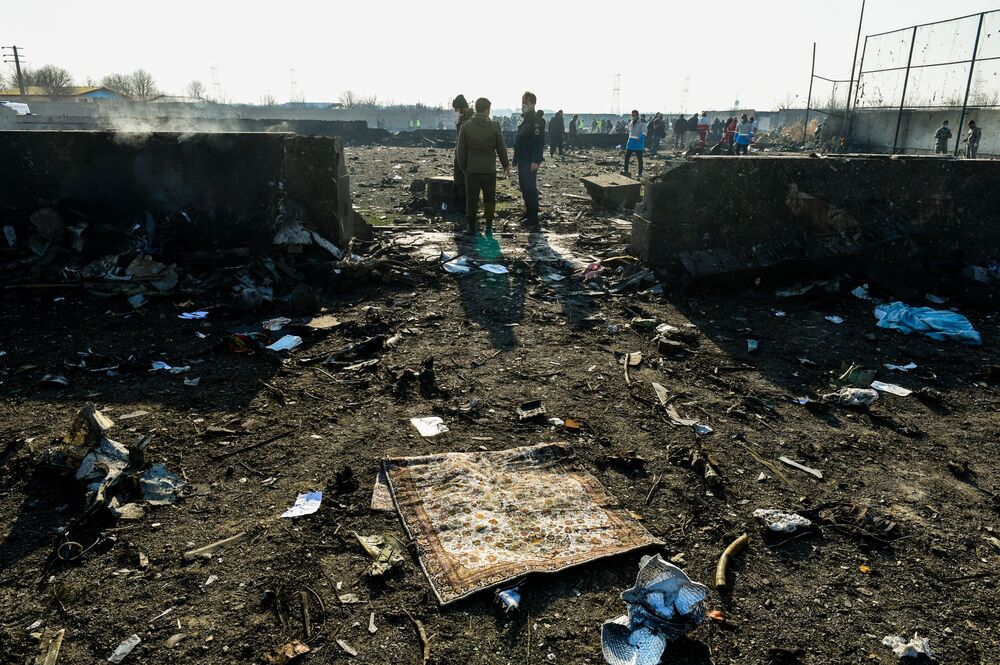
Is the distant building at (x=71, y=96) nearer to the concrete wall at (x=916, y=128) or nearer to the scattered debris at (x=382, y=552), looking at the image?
the concrete wall at (x=916, y=128)

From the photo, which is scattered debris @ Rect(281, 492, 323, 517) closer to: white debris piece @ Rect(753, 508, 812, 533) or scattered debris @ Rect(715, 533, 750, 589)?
scattered debris @ Rect(715, 533, 750, 589)

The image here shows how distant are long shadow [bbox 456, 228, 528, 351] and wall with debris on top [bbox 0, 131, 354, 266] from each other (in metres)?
1.81

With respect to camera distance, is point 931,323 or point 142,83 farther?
point 142,83

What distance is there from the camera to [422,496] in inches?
118

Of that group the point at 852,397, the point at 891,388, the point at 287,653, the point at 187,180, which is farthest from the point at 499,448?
the point at 187,180

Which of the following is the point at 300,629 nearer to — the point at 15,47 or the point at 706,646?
the point at 706,646

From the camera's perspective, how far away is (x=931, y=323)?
556 cm

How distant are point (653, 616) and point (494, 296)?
14.1 feet

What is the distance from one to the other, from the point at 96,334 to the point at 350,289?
2.28 metres

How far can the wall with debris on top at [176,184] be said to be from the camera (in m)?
6.43

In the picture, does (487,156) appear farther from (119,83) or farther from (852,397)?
(119,83)

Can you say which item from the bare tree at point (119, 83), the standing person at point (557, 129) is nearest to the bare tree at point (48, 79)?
the bare tree at point (119, 83)

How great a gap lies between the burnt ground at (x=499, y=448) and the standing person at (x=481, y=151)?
2.21 m

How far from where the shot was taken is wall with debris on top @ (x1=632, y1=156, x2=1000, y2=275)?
656 centimetres
